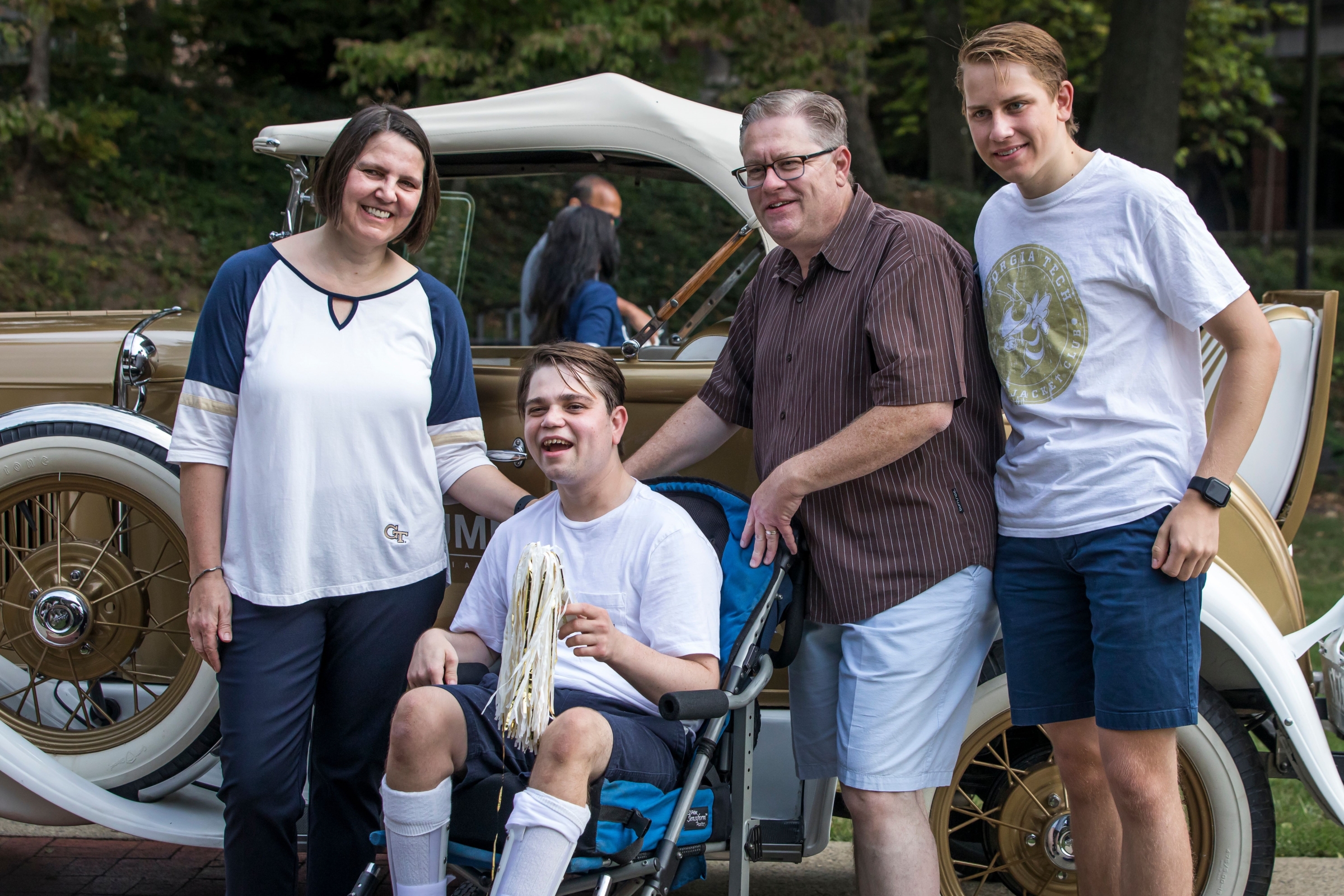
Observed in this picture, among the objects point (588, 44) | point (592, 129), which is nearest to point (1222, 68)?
point (588, 44)

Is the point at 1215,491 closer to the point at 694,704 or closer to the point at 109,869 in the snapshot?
the point at 694,704

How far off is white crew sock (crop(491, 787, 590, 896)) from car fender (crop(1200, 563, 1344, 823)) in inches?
65.5

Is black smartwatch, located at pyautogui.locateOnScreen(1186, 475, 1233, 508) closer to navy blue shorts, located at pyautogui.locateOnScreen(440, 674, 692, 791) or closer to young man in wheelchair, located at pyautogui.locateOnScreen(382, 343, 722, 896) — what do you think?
young man in wheelchair, located at pyautogui.locateOnScreen(382, 343, 722, 896)

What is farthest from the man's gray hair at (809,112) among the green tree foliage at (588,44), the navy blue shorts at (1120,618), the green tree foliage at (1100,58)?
the green tree foliage at (1100,58)

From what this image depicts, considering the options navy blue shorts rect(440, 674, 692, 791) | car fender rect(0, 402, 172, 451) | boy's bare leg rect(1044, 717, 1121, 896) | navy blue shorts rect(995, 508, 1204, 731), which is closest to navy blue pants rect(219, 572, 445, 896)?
navy blue shorts rect(440, 674, 692, 791)

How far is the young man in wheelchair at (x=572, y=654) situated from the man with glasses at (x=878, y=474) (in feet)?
0.84

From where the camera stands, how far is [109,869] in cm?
375

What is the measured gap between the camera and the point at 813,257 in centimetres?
269

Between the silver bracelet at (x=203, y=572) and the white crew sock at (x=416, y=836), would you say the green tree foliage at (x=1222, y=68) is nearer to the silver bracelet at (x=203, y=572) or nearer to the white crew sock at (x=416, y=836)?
→ the silver bracelet at (x=203, y=572)

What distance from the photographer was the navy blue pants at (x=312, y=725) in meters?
2.69

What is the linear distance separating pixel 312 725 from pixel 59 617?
92cm

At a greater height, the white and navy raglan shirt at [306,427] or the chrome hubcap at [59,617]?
the white and navy raglan shirt at [306,427]

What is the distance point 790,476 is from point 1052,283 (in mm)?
678

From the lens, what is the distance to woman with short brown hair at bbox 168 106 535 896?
104 inches
